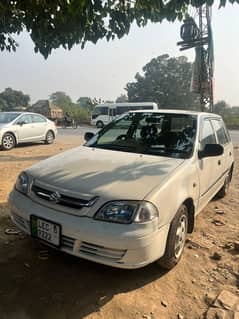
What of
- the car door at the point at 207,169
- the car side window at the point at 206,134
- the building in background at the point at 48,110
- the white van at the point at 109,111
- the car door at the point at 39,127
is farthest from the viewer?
the building in background at the point at 48,110

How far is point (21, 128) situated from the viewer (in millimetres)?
10961

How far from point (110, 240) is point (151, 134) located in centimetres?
→ 180

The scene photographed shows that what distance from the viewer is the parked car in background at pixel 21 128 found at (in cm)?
1040

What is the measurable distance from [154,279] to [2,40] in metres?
3.34

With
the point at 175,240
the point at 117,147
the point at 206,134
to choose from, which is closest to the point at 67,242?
the point at 175,240

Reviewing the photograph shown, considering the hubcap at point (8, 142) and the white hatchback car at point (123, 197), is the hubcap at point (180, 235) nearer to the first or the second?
the white hatchback car at point (123, 197)

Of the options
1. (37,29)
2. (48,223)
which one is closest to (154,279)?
(48,223)

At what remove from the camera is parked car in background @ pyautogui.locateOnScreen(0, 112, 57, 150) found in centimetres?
1040

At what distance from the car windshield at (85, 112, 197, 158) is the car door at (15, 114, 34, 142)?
24.8 ft

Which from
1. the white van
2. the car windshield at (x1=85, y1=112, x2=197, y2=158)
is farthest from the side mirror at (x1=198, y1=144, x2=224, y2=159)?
the white van

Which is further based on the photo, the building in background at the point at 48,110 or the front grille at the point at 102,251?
the building in background at the point at 48,110

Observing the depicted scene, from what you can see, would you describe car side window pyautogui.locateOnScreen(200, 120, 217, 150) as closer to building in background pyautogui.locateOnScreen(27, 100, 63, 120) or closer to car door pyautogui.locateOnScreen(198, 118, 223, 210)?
car door pyautogui.locateOnScreen(198, 118, 223, 210)

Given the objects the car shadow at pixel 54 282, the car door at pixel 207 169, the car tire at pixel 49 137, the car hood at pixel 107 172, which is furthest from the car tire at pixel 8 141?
the car door at pixel 207 169

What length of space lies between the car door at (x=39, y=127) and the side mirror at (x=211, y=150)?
934cm
